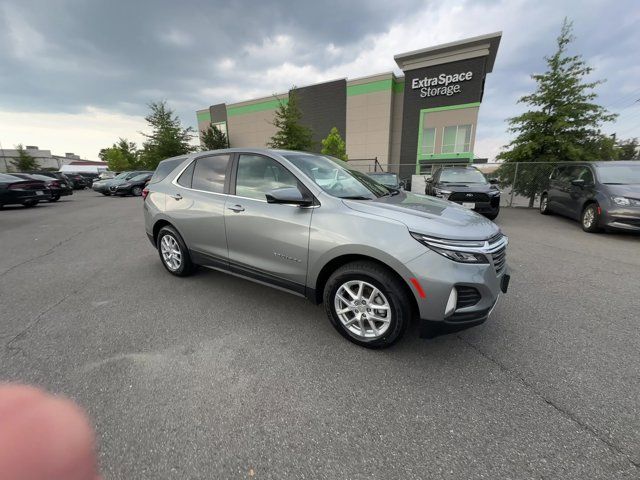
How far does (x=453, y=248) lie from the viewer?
7.29 feet

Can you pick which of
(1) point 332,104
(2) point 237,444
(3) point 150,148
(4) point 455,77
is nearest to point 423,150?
(4) point 455,77

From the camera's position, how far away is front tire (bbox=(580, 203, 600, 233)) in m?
6.71

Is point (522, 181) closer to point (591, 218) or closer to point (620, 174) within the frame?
point (620, 174)

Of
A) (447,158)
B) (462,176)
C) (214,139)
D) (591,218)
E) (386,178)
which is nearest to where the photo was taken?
(591,218)

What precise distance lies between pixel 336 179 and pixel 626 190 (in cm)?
708

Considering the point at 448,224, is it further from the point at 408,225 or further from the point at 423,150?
the point at 423,150

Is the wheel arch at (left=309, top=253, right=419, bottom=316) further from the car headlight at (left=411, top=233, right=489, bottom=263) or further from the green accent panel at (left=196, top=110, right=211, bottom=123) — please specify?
the green accent panel at (left=196, top=110, right=211, bottom=123)

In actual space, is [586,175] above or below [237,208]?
above

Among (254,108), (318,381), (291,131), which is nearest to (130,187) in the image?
(291,131)

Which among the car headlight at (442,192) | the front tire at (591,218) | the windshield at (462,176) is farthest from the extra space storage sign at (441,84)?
the front tire at (591,218)

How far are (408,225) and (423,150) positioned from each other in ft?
98.9

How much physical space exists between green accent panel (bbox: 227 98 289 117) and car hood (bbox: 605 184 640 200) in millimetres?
34844

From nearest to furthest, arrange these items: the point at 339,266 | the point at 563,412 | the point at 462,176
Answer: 1. the point at 563,412
2. the point at 339,266
3. the point at 462,176

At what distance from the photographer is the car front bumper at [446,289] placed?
7.16ft
